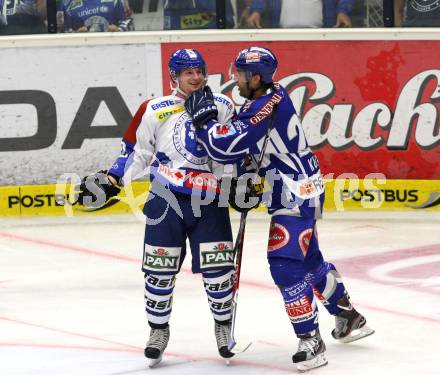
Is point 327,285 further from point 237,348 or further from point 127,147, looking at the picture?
point 127,147

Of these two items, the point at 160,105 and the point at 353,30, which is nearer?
the point at 160,105

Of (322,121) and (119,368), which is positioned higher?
(322,121)

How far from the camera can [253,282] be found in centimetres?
818

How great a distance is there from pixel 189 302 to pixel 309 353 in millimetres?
1824

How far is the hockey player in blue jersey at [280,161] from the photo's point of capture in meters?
5.70

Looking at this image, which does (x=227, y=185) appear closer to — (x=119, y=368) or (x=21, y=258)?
(x=119, y=368)

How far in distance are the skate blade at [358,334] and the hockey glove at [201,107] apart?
147 centimetres

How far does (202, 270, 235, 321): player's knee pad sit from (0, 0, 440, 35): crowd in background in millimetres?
5671

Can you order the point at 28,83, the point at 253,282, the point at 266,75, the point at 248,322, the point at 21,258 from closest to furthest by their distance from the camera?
1. the point at 266,75
2. the point at 248,322
3. the point at 253,282
4. the point at 21,258
5. the point at 28,83

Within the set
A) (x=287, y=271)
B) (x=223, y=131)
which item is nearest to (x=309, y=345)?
(x=287, y=271)

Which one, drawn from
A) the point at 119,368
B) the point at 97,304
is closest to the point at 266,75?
the point at 119,368

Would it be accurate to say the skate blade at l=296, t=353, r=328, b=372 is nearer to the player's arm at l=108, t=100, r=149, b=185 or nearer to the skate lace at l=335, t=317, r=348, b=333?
the skate lace at l=335, t=317, r=348, b=333

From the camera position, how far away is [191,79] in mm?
5926

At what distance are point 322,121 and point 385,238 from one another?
6.05 ft
